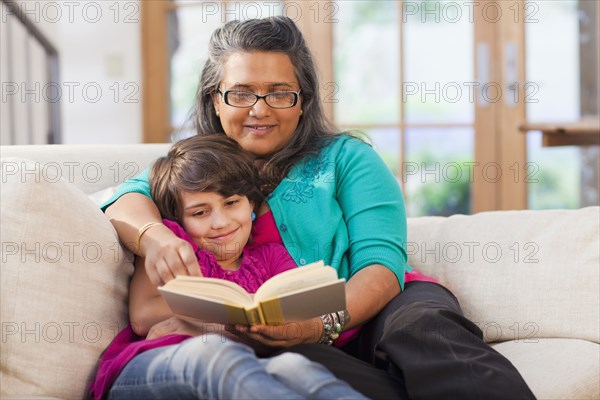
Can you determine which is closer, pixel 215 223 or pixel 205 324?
pixel 205 324

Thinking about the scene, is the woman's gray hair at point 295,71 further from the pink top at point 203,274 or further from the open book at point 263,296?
the open book at point 263,296

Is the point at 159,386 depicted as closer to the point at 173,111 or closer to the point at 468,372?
the point at 468,372

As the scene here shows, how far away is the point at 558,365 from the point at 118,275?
849 mm

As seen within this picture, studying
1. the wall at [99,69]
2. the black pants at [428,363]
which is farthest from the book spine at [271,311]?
the wall at [99,69]

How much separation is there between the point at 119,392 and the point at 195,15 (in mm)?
3278

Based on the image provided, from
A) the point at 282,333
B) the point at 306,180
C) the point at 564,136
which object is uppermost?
the point at 564,136

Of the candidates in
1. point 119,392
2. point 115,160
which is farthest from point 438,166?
point 119,392

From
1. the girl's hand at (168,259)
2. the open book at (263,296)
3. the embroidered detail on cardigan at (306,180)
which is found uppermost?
the embroidered detail on cardigan at (306,180)

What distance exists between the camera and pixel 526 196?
3.75 meters

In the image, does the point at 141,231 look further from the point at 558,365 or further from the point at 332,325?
the point at 558,365

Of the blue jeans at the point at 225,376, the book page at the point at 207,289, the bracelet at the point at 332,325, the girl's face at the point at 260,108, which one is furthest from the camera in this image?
the girl's face at the point at 260,108

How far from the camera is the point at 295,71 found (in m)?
1.89

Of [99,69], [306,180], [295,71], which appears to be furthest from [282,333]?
→ [99,69]

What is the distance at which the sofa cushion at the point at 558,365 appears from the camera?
155 centimetres
